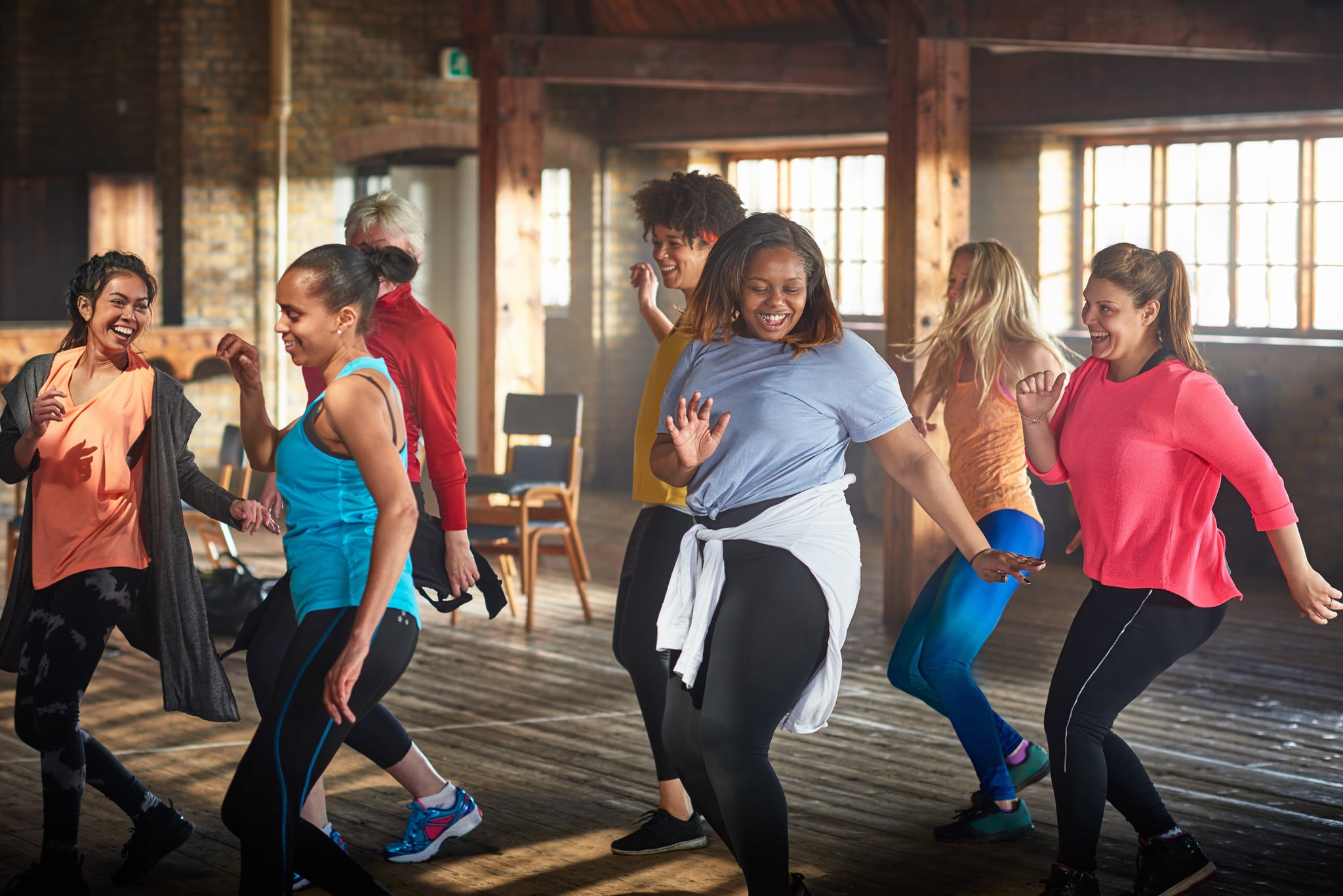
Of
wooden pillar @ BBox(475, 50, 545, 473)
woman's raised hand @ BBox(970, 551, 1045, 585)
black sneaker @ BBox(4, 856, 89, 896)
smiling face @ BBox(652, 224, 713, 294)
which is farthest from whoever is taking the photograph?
wooden pillar @ BBox(475, 50, 545, 473)

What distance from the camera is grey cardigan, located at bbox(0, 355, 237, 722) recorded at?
3484mm

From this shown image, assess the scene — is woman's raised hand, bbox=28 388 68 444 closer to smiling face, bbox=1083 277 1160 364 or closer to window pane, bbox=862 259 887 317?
smiling face, bbox=1083 277 1160 364

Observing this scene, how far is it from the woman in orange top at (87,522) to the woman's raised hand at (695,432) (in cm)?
100

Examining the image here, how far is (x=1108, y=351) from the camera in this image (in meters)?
3.40

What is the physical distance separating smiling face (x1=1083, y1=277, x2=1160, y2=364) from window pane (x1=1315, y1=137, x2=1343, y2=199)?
19.7ft

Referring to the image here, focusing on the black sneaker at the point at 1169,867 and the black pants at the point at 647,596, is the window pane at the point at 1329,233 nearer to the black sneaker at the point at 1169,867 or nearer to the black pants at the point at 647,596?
the black sneaker at the point at 1169,867

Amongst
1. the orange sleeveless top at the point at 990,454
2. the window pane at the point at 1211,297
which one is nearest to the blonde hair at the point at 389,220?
the orange sleeveless top at the point at 990,454

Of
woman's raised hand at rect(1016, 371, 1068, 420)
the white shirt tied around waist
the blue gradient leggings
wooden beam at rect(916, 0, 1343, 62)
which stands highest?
wooden beam at rect(916, 0, 1343, 62)

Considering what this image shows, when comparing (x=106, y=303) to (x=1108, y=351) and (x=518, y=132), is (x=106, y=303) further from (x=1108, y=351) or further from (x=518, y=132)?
(x=518, y=132)

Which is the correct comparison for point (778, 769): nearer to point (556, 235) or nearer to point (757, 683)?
point (757, 683)

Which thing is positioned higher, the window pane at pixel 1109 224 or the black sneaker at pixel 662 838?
the window pane at pixel 1109 224

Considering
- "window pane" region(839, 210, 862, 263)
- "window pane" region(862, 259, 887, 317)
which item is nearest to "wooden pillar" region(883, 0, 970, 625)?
"window pane" region(862, 259, 887, 317)

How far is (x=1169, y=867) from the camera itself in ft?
11.5

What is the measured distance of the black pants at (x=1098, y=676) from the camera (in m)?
3.28
